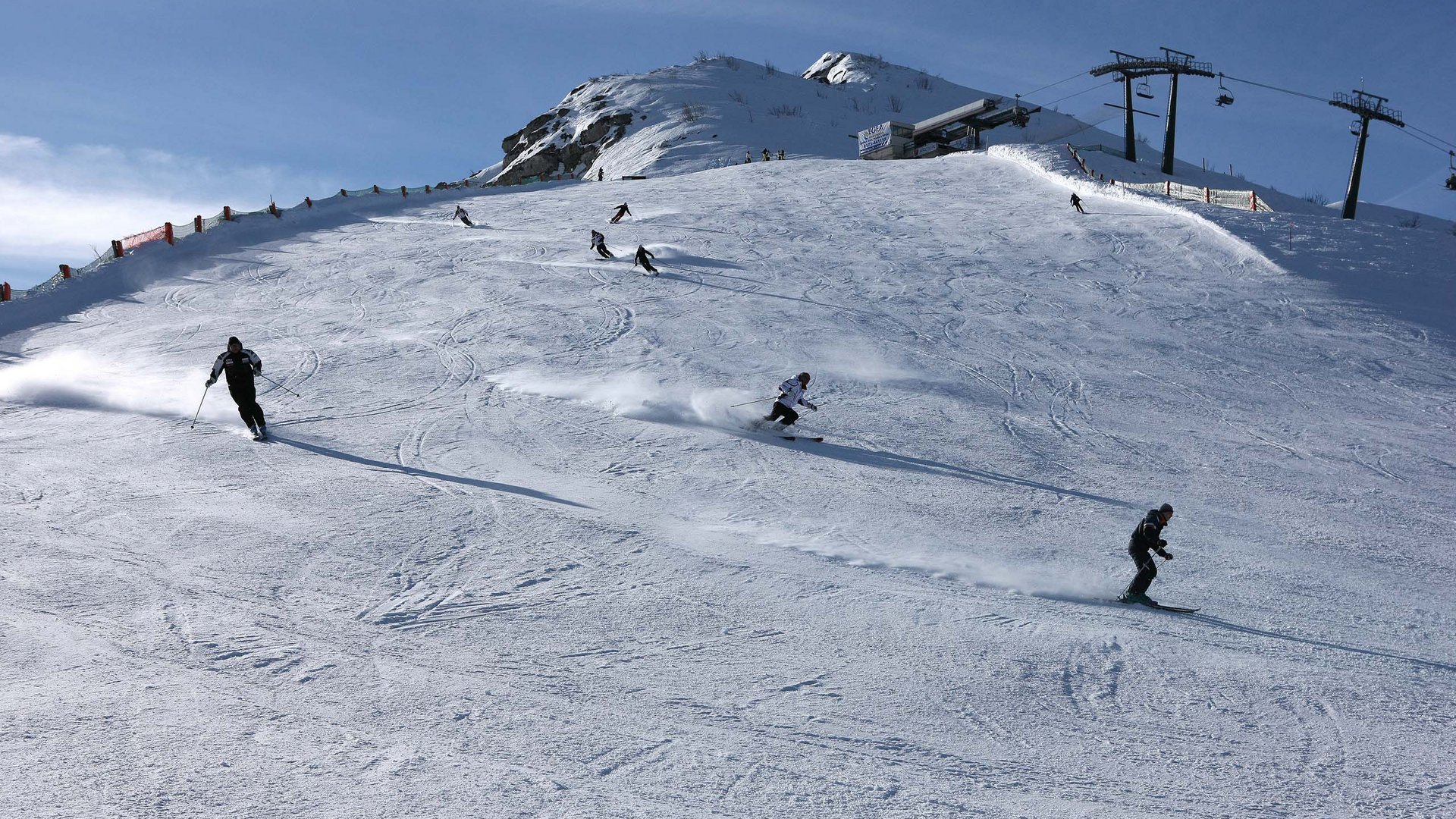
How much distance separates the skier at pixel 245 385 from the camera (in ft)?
37.3

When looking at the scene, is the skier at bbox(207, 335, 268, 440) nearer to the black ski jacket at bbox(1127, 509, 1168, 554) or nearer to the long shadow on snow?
the long shadow on snow

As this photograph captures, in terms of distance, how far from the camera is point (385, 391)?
13.6 m

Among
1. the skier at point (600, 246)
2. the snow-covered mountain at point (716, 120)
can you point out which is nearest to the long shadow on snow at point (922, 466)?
the skier at point (600, 246)

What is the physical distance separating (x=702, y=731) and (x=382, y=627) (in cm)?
250

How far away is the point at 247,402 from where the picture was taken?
11.4 meters

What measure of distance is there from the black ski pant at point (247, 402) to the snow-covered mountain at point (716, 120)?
38.7 meters

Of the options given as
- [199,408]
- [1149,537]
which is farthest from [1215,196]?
[199,408]

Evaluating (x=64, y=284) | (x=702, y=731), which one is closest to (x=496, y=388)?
(x=702, y=731)

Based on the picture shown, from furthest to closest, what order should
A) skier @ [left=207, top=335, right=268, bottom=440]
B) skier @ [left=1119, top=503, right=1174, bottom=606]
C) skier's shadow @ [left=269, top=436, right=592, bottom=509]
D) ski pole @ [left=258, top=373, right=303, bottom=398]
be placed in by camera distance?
1. ski pole @ [left=258, top=373, right=303, bottom=398]
2. skier @ [left=207, top=335, right=268, bottom=440]
3. skier's shadow @ [left=269, top=436, right=592, bottom=509]
4. skier @ [left=1119, top=503, right=1174, bottom=606]

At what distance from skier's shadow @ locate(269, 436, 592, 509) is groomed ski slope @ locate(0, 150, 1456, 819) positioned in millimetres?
67

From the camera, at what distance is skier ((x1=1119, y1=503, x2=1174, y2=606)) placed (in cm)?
797

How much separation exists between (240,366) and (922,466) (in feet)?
27.8

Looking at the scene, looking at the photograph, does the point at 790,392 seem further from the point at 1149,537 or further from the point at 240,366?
the point at 240,366

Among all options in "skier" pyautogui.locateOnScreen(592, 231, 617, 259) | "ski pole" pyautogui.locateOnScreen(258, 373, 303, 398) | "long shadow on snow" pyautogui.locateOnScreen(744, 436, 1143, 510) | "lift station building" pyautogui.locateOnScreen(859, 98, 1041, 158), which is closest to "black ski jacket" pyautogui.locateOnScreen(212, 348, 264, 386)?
"ski pole" pyautogui.locateOnScreen(258, 373, 303, 398)
